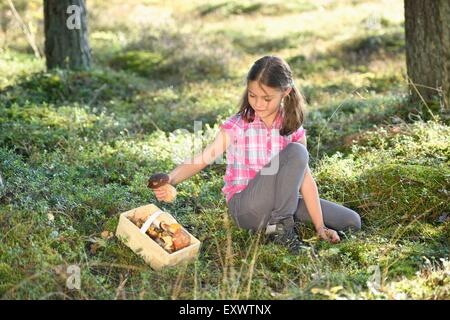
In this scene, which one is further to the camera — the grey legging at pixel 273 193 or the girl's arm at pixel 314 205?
the girl's arm at pixel 314 205

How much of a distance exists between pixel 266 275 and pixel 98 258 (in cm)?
112

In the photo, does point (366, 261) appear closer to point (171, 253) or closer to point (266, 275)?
point (266, 275)

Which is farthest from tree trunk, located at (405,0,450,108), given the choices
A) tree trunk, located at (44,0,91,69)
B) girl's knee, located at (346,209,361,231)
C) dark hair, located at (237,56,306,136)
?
tree trunk, located at (44,0,91,69)

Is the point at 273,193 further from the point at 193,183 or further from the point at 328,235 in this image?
the point at 193,183

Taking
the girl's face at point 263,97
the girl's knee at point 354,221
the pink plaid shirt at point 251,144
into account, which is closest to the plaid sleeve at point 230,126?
the pink plaid shirt at point 251,144

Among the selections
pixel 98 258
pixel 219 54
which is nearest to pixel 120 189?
pixel 98 258

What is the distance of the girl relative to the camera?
3.94 m

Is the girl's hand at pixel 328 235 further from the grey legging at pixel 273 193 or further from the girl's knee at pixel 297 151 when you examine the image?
the girl's knee at pixel 297 151

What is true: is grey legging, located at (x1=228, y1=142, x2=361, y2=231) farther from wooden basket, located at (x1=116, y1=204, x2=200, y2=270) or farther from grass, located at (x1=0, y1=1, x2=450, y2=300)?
wooden basket, located at (x1=116, y1=204, x2=200, y2=270)

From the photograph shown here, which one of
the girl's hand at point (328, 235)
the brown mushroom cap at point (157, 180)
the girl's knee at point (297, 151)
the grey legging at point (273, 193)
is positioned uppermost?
the girl's knee at point (297, 151)

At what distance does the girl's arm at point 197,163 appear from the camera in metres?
3.96

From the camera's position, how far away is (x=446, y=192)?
4531mm

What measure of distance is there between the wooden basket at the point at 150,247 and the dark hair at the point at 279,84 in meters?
1.02

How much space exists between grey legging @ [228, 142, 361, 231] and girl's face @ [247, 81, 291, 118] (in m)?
0.31
